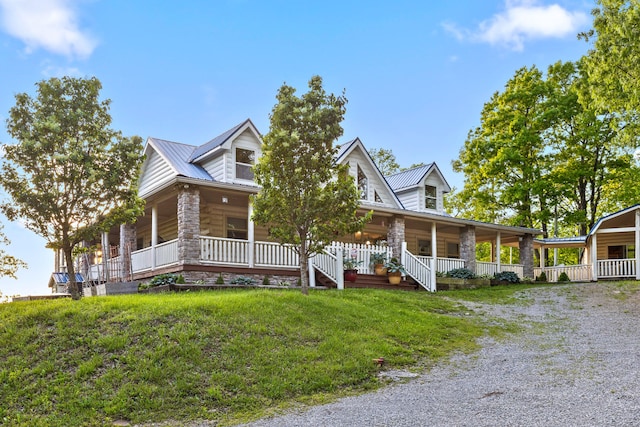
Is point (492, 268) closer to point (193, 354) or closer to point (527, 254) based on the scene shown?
point (527, 254)

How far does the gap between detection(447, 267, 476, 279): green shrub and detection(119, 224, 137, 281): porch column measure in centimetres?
1306

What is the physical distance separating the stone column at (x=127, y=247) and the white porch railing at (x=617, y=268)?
21.3 m

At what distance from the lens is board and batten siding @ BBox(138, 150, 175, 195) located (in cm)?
2142

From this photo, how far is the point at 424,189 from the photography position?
89.4ft

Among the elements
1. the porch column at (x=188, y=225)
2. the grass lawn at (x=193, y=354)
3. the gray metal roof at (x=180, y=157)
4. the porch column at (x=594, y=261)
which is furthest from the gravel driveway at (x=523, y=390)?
the porch column at (x=594, y=261)

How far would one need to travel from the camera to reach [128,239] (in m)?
22.4

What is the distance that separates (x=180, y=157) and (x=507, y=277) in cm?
1547

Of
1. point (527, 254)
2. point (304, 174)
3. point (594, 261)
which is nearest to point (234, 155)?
point (304, 174)

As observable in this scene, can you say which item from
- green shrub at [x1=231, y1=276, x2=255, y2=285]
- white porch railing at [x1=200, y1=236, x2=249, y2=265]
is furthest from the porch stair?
green shrub at [x1=231, y1=276, x2=255, y2=285]

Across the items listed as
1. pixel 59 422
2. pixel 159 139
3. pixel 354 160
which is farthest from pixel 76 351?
pixel 354 160

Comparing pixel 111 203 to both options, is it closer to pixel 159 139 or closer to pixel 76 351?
pixel 76 351

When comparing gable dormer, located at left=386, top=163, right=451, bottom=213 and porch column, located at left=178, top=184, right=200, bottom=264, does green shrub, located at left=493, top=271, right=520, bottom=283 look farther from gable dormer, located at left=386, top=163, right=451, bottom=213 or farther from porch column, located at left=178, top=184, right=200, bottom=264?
porch column, located at left=178, top=184, right=200, bottom=264

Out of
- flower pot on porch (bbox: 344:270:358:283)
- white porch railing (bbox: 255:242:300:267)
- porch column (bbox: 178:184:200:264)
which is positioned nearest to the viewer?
porch column (bbox: 178:184:200:264)

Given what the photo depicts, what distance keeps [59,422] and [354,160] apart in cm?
1811
